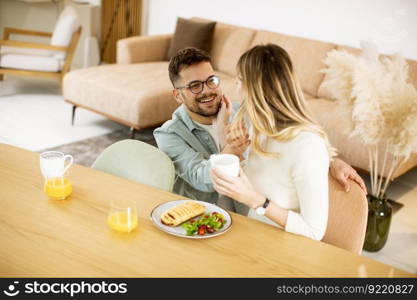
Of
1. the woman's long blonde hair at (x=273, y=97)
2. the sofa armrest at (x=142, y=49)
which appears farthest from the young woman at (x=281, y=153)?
the sofa armrest at (x=142, y=49)

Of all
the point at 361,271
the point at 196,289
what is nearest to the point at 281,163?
the point at 361,271

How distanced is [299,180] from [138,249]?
18.8 inches

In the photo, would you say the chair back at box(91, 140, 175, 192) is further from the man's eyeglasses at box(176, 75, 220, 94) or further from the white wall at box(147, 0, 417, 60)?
the white wall at box(147, 0, 417, 60)

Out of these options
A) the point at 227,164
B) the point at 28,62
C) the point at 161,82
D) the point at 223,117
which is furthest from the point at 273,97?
the point at 28,62

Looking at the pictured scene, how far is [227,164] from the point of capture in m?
1.44

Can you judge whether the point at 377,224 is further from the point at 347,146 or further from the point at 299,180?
the point at 299,180

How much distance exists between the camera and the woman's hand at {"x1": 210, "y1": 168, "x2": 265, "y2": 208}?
1.45 meters

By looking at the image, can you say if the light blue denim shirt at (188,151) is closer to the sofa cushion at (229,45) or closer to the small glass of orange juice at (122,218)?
the small glass of orange juice at (122,218)

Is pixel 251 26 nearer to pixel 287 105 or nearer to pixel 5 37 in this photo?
pixel 5 37

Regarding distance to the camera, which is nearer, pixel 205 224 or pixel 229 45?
pixel 205 224

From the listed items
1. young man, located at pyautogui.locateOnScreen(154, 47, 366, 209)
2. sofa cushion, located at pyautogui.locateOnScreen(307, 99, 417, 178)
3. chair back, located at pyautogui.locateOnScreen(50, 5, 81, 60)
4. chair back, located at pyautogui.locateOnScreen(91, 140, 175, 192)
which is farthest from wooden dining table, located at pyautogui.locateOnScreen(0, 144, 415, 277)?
chair back, located at pyautogui.locateOnScreen(50, 5, 81, 60)

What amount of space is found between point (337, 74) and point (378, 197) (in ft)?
2.46

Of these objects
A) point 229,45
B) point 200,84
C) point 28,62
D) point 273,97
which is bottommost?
point 28,62

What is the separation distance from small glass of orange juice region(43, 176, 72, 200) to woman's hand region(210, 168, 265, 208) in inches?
17.9
